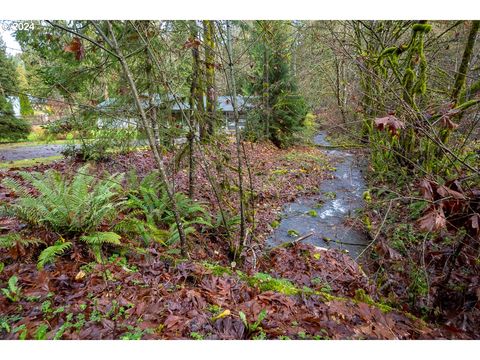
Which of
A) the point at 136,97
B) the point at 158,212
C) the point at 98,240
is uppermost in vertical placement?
the point at 136,97

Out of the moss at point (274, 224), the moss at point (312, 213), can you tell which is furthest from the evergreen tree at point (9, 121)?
the moss at point (312, 213)

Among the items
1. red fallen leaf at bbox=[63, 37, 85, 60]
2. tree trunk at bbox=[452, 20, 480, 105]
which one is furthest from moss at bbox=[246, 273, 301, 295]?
tree trunk at bbox=[452, 20, 480, 105]

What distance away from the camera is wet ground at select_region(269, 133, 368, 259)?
482cm

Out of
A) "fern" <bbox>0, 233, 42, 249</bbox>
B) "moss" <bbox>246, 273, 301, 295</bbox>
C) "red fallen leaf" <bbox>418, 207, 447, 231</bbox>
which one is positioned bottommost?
"moss" <bbox>246, 273, 301, 295</bbox>

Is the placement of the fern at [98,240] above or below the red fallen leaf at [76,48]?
below

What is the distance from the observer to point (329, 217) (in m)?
5.88

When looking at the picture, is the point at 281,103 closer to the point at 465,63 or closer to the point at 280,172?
the point at 280,172

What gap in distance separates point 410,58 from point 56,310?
6787mm

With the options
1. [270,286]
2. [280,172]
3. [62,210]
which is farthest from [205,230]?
[280,172]

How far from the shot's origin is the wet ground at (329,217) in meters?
4.82

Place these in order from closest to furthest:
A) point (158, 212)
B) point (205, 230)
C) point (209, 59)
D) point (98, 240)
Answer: point (98, 240) → point (209, 59) → point (158, 212) → point (205, 230)

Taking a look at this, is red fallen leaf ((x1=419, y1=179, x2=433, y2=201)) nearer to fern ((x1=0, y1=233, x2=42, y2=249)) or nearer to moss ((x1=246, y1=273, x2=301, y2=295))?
moss ((x1=246, y1=273, x2=301, y2=295))

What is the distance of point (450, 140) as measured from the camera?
4.74 m

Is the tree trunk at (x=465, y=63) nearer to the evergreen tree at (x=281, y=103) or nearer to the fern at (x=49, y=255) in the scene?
the fern at (x=49, y=255)
